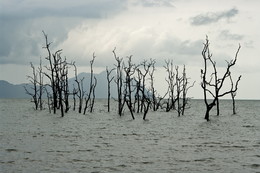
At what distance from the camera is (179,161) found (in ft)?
53.8

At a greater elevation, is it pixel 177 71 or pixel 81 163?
pixel 177 71

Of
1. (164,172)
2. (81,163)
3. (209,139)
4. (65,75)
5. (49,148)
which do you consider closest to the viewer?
(164,172)

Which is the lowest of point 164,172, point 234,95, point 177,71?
point 164,172

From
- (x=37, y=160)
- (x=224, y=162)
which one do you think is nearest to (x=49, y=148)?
(x=37, y=160)

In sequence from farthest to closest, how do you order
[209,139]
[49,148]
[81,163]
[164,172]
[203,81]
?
[203,81] → [209,139] → [49,148] → [81,163] → [164,172]

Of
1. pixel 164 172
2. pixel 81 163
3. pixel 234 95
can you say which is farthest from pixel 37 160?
pixel 234 95

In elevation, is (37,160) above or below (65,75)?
below

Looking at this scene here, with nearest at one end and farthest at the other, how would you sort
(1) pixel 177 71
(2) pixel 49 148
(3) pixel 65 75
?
(2) pixel 49 148, (3) pixel 65 75, (1) pixel 177 71

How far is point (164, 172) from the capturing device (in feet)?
46.2

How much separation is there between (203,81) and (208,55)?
2.87 metres

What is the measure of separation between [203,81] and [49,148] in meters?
19.6

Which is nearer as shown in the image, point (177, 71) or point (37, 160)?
point (37, 160)

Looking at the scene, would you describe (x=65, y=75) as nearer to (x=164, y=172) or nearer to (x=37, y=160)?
(x=37, y=160)

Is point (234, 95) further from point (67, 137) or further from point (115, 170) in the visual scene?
point (115, 170)
